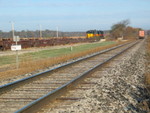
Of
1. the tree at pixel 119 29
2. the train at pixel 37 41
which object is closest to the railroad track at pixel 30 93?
the train at pixel 37 41

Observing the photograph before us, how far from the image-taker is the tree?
4635 inches

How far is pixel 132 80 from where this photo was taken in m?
10.1

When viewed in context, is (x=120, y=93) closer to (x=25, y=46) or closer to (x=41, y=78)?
(x=41, y=78)

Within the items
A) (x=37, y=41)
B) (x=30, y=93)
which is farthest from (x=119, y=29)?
(x=30, y=93)

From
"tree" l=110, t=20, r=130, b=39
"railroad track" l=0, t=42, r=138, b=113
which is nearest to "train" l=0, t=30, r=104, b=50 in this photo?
"railroad track" l=0, t=42, r=138, b=113

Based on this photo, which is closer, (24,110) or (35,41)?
(24,110)

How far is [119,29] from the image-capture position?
403ft

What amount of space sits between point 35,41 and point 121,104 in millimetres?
40845

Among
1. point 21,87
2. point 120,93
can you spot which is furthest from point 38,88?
point 120,93

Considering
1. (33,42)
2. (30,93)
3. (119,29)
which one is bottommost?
(30,93)

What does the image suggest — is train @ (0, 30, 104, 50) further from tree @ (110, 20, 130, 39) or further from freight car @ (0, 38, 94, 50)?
tree @ (110, 20, 130, 39)

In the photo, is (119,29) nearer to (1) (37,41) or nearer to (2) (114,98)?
(1) (37,41)

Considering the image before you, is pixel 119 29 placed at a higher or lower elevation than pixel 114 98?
higher

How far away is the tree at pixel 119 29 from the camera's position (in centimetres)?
11772
